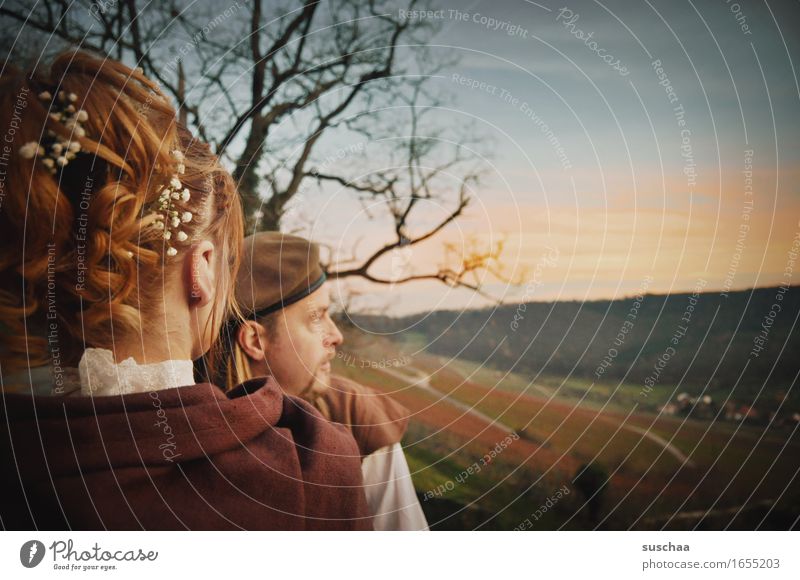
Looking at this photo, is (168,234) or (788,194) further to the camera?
(788,194)

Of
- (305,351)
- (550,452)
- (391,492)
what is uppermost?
(305,351)

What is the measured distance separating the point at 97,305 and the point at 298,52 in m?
0.88

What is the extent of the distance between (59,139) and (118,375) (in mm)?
640

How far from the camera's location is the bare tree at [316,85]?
2025 mm

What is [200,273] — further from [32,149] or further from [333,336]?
[32,149]

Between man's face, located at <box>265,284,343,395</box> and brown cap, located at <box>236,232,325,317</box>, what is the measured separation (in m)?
0.03

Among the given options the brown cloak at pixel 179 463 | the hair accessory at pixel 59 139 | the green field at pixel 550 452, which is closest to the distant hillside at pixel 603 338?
the green field at pixel 550 452

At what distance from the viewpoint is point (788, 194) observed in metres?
2.07

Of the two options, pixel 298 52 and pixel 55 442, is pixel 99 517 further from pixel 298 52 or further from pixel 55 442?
pixel 298 52

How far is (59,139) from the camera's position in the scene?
75.6 inches

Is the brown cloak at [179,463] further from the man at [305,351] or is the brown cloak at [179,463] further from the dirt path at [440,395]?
the dirt path at [440,395]

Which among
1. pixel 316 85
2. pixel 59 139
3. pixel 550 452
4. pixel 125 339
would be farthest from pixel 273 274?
pixel 550 452
